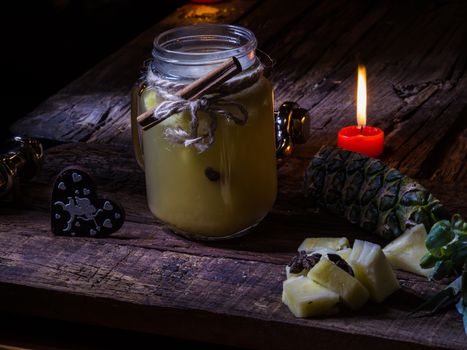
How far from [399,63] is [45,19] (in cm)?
161

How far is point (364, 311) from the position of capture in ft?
4.23

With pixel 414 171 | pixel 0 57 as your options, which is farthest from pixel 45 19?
pixel 414 171

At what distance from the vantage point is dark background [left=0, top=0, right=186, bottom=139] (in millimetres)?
3367

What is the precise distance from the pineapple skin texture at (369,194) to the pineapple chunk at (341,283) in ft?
0.58

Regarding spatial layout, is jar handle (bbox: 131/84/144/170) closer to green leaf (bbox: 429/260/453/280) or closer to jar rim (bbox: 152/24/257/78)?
jar rim (bbox: 152/24/257/78)

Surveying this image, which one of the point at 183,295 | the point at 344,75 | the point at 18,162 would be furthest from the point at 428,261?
the point at 344,75

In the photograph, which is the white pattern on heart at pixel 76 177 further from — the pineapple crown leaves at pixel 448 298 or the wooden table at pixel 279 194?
the pineapple crown leaves at pixel 448 298

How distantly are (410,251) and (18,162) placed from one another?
0.68m

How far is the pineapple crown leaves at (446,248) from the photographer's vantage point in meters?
1.29

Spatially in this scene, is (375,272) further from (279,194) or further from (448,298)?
(279,194)

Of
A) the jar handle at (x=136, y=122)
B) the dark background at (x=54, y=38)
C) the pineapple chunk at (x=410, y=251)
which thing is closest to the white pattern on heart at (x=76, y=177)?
the jar handle at (x=136, y=122)

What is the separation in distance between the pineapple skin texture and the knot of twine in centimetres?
22

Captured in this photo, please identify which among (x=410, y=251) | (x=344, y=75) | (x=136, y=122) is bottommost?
(x=344, y=75)

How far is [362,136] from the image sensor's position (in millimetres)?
1776
